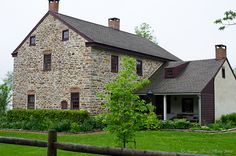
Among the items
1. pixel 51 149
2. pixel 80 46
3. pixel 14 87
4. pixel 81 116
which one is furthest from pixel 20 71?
pixel 51 149

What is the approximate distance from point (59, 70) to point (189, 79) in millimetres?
9181

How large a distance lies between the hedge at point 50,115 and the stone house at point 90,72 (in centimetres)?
116

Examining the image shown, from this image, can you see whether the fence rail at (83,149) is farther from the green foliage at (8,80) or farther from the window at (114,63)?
the green foliage at (8,80)

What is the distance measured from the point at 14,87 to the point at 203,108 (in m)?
14.3

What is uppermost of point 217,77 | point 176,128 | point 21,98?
point 217,77

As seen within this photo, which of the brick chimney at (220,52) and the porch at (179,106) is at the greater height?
the brick chimney at (220,52)

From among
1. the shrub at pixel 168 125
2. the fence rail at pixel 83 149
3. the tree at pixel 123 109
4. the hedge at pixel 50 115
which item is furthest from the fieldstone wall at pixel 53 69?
the fence rail at pixel 83 149

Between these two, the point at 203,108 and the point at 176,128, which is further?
the point at 203,108

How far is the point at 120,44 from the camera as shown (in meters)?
25.5

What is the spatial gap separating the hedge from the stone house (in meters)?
1.16

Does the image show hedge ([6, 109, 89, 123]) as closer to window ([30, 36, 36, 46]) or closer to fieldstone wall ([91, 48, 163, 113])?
fieldstone wall ([91, 48, 163, 113])

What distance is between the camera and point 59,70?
80.1 feet

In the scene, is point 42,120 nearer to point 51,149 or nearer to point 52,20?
point 52,20

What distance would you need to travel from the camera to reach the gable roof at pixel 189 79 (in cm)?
2373
